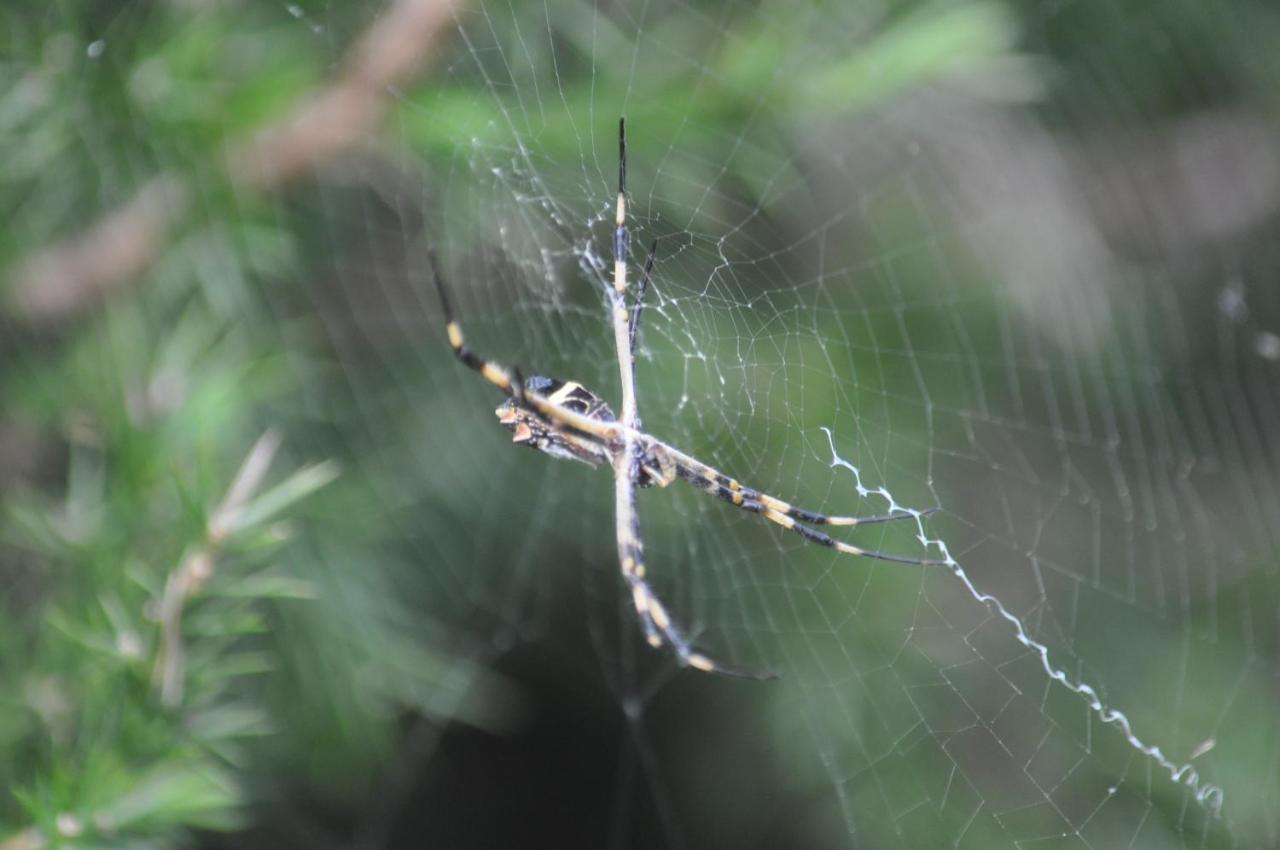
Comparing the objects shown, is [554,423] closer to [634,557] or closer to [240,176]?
[634,557]

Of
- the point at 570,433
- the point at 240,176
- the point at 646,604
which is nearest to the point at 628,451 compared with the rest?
the point at 570,433

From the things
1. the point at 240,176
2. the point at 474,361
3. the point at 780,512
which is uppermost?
the point at 240,176

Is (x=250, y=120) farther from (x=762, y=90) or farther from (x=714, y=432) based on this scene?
(x=714, y=432)

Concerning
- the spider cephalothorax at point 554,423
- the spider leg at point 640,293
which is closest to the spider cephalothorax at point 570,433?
the spider cephalothorax at point 554,423

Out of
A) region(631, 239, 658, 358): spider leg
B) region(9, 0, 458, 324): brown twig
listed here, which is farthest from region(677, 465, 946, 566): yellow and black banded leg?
region(9, 0, 458, 324): brown twig

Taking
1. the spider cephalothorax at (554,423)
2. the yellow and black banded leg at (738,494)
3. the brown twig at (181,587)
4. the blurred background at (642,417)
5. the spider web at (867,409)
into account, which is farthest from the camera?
the yellow and black banded leg at (738,494)

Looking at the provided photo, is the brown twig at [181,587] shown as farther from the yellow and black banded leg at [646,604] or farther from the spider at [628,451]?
the yellow and black banded leg at [646,604]
